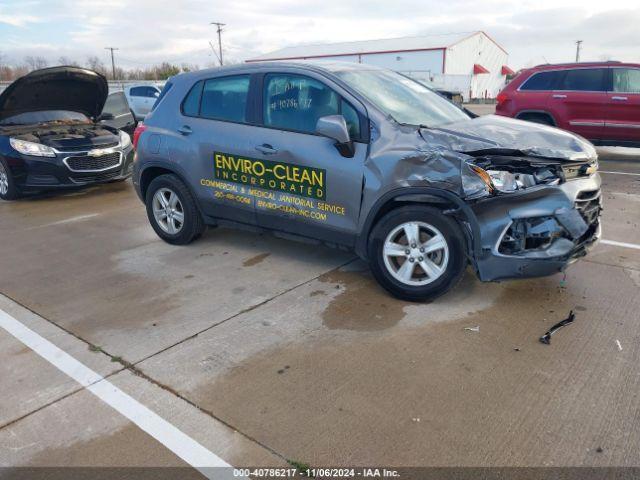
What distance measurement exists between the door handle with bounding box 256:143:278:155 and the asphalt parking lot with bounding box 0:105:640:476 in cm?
110

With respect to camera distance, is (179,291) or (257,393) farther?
(179,291)

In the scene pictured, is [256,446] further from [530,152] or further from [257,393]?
[530,152]

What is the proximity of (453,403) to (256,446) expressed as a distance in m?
1.09

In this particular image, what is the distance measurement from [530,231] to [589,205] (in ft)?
2.07

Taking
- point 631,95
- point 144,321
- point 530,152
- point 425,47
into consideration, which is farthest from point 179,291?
point 425,47

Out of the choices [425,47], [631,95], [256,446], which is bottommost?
[256,446]

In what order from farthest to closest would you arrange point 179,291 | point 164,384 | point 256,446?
point 179,291
point 164,384
point 256,446

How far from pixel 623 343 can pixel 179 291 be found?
132 inches

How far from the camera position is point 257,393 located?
2893 mm

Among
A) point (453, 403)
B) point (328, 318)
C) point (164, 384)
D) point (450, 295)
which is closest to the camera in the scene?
point (453, 403)

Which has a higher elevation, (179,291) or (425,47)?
(425,47)

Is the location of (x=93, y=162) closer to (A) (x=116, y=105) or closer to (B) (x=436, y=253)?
(A) (x=116, y=105)

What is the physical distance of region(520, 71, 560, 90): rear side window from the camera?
9.80 meters

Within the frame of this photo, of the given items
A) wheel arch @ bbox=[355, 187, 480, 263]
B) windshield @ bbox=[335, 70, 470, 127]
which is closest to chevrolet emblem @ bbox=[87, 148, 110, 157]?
windshield @ bbox=[335, 70, 470, 127]
